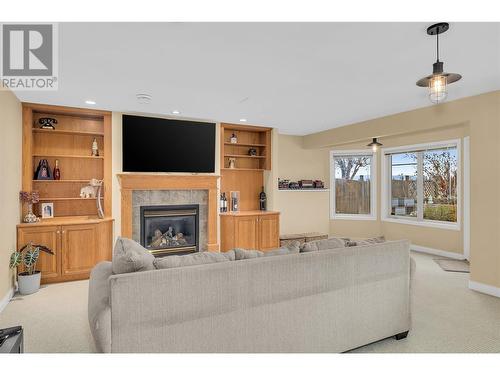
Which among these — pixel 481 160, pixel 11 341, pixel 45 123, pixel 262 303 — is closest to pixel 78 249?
pixel 45 123

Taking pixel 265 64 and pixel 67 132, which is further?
pixel 67 132

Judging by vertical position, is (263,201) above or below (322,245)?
above

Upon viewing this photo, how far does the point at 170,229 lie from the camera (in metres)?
5.17

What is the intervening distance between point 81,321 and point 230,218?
2.89 m

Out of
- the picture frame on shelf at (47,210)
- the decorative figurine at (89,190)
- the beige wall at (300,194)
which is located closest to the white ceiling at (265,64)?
the decorative figurine at (89,190)

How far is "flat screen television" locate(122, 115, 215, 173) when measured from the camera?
4.74 meters

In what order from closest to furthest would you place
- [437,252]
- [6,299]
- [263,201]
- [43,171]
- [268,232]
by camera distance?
[6,299] < [43,171] < [268,232] < [437,252] < [263,201]

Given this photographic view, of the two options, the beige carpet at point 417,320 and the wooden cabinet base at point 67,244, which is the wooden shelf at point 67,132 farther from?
the beige carpet at point 417,320

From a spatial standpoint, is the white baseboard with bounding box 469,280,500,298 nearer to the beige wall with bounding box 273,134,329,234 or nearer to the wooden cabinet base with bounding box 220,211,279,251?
the wooden cabinet base with bounding box 220,211,279,251

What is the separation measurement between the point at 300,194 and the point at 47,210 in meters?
4.84

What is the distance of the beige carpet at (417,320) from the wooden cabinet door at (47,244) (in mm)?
198

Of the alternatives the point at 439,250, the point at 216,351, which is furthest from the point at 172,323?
the point at 439,250

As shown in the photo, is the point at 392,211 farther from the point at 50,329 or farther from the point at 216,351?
the point at 50,329

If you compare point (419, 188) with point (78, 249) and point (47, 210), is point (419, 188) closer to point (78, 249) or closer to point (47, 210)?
point (78, 249)
